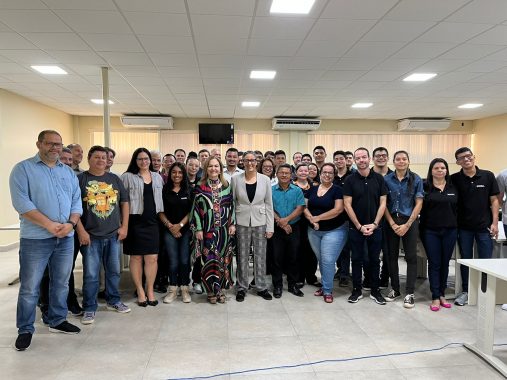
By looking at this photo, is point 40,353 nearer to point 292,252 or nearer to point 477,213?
point 292,252

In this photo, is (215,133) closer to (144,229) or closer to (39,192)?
(144,229)

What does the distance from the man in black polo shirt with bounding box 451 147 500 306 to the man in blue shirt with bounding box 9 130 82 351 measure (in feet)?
11.8

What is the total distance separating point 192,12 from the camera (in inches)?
124

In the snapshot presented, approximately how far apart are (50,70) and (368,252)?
504 cm

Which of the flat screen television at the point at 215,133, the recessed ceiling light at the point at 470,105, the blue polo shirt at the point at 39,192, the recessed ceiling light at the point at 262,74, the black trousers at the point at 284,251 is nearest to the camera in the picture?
the blue polo shirt at the point at 39,192

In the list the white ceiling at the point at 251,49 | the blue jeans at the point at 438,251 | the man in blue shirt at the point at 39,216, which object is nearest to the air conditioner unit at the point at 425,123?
the white ceiling at the point at 251,49

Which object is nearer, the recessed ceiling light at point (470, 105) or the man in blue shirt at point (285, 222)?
the man in blue shirt at point (285, 222)

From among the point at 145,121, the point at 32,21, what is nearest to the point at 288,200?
the point at 32,21

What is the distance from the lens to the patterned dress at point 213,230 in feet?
10.9

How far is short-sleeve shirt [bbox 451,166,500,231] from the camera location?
3307mm

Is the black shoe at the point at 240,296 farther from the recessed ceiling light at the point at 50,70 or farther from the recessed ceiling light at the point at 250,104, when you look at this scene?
the recessed ceiling light at the point at 250,104

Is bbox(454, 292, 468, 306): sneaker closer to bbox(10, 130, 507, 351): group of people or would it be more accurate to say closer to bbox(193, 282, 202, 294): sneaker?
bbox(10, 130, 507, 351): group of people

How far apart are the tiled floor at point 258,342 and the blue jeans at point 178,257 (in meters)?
0.28

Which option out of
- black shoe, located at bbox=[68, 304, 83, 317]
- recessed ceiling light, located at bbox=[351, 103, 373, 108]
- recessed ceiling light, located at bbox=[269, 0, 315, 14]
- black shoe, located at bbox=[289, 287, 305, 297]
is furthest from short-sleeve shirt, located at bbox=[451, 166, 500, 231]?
recessed ceiling light, located at bbox=[351, 103, 373, 108]
